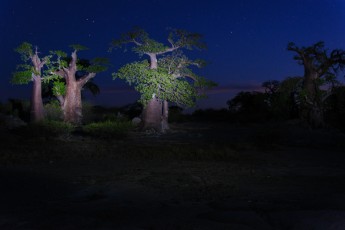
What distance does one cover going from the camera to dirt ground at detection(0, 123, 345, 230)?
229 inches

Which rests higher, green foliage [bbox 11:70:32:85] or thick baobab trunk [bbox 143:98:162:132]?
green foliage [bbox 11:70:32:85]

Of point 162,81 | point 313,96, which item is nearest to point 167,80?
point 162,81

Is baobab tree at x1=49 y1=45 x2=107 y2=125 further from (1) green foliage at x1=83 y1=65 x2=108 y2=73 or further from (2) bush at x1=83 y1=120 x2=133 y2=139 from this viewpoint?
(2) bush at x1=83 y1=120 x2=133 y2=139

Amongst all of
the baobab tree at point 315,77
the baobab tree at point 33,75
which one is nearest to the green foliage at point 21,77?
the baobab tree at point 33,75

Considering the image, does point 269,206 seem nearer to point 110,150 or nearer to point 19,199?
point 19,199

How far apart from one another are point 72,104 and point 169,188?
67.3 feet

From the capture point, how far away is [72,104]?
1117 inches

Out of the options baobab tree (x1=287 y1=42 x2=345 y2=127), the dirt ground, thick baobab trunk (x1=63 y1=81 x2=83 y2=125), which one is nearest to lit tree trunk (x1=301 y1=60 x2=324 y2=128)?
baobab tree (x1=287 y1=42 x2=345 y2=127)

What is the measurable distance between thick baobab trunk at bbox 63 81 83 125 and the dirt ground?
11.2 metres

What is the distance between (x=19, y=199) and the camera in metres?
7.76

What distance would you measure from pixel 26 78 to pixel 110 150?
469 inches

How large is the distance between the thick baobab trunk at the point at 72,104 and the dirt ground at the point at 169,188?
1117 centimetres

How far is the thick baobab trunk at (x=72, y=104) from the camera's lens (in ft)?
92.5

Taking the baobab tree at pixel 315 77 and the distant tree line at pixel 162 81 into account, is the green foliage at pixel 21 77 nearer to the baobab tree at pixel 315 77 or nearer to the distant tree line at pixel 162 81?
the distant tree line at pixel 162 81
